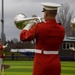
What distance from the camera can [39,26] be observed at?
5.78 meters

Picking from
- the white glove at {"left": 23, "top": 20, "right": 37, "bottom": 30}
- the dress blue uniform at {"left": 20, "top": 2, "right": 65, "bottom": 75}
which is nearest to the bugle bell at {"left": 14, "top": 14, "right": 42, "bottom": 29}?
the white glove at {"left": 23, "top": 20, "right": 37, "bottom": 30}

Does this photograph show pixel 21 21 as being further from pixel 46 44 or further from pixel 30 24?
pixel 46 44

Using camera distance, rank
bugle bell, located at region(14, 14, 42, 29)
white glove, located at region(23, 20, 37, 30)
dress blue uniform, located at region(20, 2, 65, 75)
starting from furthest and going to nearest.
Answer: bugle bell, located at region(14, 14, 42, 29), white glove, located at region(23, 20, 37, 30), dress blue uniform, located at region(20, 2, 65, 75)

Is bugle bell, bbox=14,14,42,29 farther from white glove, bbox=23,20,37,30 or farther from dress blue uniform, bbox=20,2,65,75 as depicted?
dress blue uniform, bbox=20,2,65,75

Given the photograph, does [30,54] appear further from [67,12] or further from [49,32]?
[49,32]

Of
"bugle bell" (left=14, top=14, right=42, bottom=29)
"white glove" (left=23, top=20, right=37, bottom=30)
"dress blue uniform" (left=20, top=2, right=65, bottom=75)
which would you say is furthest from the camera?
"bugle bell" (left=14, top=14, right=42, bottom=29)

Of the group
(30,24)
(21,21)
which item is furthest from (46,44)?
(21,21)

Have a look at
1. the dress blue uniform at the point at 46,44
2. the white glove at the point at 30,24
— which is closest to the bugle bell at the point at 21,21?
the white glove at the point at 30,24

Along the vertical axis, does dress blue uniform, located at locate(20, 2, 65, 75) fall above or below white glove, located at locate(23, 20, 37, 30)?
below

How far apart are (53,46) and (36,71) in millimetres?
489

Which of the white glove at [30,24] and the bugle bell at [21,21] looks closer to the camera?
the white glove at [30,24]

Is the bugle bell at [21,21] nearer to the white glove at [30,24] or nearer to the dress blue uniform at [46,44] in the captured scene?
the white glove at [30,24]

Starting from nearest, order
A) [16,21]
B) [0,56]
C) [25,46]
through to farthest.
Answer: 1. [16,21]
2. [0,56]
3. [25,46]

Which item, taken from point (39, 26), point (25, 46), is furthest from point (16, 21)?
point (25, 46)
